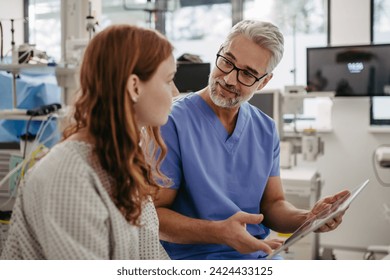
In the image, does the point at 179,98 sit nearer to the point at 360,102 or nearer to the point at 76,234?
the point at 76,234

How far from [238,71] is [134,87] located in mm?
541

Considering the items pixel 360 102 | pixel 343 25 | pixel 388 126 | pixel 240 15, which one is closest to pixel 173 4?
pixel 240 15

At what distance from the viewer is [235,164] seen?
124cm

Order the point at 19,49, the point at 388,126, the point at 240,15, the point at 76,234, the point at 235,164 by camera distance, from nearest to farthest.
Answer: the point at 76,234, the point at 235,164, the point at 19,49, the point at 388,126, the point at 240,15

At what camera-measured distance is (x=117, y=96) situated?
75 centimetres

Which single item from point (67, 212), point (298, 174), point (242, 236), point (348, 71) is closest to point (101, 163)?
point (67, 212)

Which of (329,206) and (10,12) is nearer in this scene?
(329,206)

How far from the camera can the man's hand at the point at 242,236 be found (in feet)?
3.34

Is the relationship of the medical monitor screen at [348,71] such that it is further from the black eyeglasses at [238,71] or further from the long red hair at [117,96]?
the long red hair at [117,96]

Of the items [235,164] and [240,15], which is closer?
[235,164]

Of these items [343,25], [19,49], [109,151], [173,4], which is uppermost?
[173,4]

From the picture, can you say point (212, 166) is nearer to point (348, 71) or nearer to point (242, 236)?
point (242, 236)

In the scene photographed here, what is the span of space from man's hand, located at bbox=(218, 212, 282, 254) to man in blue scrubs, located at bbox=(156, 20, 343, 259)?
5 centimetres

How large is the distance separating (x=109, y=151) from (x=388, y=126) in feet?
9.07
